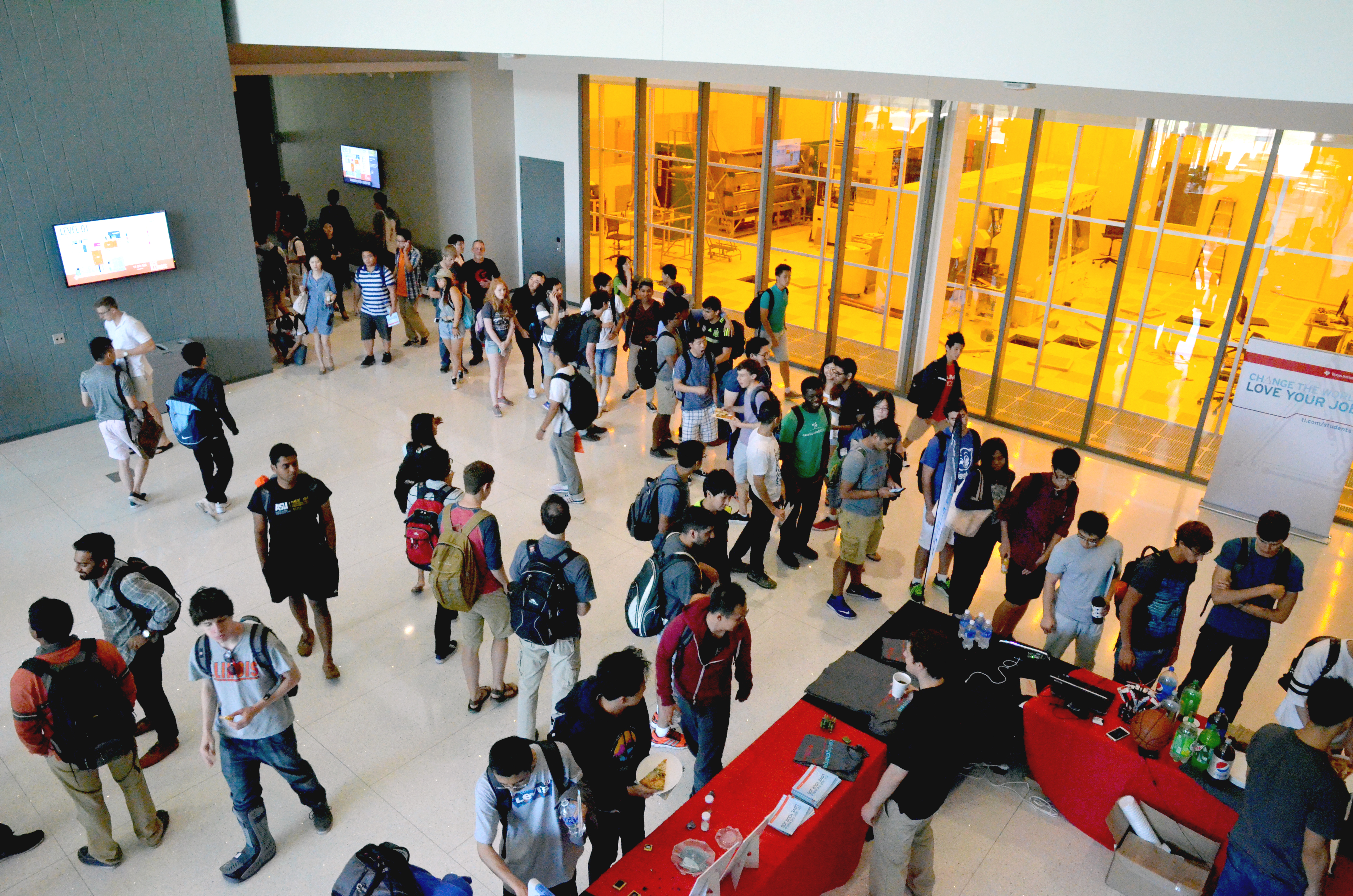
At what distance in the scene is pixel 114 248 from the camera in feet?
30.9

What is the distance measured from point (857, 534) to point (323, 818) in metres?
3.67

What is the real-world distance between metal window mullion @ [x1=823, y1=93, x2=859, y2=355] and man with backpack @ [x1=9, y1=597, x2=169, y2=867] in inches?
339

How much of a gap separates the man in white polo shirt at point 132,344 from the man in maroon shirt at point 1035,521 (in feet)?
22.4

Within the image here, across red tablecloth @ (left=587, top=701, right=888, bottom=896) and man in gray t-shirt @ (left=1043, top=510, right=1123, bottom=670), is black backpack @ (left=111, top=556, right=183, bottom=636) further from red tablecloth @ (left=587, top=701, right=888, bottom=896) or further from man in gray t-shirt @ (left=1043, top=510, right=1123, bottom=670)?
man in gray t-shirt @ (left=1043, top=510, right=1123, bottom=670)

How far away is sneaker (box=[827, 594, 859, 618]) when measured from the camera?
670 cm

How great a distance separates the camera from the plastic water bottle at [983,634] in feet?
17.2

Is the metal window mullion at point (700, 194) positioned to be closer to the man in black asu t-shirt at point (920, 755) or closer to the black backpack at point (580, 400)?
the black backpack at point (580, 400)

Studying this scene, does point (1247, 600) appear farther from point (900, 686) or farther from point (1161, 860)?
point (900, 686)

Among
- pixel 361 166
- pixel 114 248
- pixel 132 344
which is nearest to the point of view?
pixel 132 344

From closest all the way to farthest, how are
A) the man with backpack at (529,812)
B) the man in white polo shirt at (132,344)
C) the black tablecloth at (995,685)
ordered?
the man with backpack at (529,812)
the black tablecloth at (995,685)
the man in white polo shirt at (132,344)

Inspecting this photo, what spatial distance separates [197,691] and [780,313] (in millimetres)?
6543

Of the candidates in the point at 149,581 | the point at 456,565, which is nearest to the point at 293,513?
the point at 149,581

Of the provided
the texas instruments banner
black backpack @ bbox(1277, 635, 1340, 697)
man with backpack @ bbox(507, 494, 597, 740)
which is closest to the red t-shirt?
the texas instruments banner

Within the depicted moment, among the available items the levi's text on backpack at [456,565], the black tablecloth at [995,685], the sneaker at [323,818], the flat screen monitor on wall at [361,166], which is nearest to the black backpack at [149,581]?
the sneaker at [323,818]
